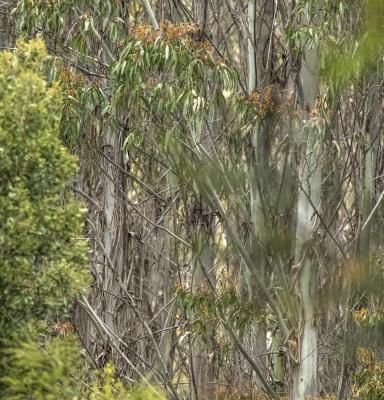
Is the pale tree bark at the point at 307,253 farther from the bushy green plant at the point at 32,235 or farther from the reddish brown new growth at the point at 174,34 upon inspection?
the bushy green plant at the point at 32,235

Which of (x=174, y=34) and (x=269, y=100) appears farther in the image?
(x=269, y=100)

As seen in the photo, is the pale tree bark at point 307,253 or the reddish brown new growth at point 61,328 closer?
the pale tree bark at point 307,253

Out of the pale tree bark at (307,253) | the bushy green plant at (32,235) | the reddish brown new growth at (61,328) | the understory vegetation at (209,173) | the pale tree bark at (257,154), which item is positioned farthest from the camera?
the reddish brown new growth at (61,328)

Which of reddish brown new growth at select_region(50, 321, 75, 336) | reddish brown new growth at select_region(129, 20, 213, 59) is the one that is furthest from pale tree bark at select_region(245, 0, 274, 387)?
reddish brown new growth at select_region(50, 321, 75, 336)

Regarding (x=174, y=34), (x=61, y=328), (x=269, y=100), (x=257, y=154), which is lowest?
(x=61, y=328)

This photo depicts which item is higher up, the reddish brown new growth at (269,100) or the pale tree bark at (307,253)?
the reddish brown new growth at (269,100)

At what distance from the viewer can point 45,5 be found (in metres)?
12.0

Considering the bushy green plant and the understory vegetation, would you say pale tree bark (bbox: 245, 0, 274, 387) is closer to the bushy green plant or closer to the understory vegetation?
the understory vegetation

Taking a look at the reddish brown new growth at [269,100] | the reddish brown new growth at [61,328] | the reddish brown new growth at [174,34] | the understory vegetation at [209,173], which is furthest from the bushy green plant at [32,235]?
the reddish brown new growth at [61,328]

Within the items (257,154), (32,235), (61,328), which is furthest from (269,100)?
(32,235)

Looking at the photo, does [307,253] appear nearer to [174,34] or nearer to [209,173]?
[209,173]

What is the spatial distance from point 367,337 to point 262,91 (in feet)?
10.3

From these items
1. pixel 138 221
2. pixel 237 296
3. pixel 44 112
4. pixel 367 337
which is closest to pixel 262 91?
pixel 237 296

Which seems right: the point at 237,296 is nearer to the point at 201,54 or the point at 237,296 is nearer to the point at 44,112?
the point at 201,54
